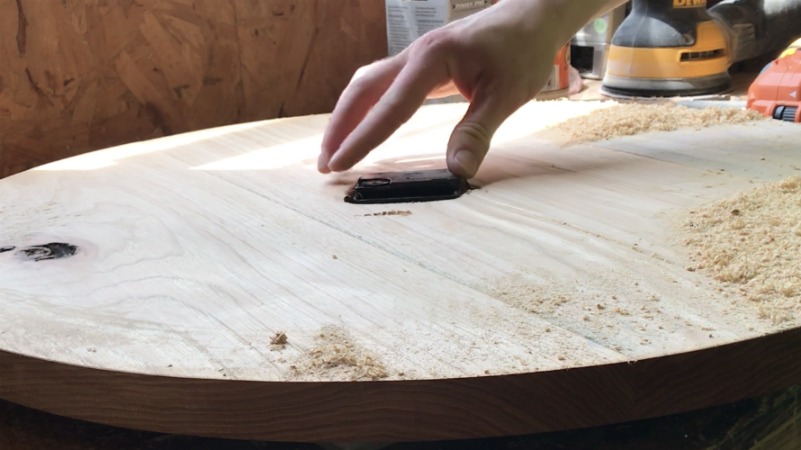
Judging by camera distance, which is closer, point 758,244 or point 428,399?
point 428,399

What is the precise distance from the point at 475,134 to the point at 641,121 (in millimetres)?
336

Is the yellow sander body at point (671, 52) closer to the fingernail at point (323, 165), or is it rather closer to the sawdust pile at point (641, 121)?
the sawdust pile at point (641, 121)

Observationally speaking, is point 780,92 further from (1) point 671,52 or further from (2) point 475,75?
(2) point 475,75

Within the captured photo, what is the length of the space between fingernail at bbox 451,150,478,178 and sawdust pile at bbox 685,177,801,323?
0.26 meters

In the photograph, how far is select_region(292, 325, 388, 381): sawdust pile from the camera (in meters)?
0.50

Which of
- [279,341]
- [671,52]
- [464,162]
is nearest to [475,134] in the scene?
[464,162]

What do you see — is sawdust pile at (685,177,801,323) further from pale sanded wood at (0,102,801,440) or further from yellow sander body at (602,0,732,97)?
yellow sander body at (602,0,732,97)

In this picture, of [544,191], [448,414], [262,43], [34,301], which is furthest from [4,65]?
[448,414]

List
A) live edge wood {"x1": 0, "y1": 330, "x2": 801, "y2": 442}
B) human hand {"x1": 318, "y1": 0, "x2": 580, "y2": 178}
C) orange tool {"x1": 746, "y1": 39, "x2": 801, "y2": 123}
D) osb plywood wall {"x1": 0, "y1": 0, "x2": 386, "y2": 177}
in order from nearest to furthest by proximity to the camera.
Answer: live edge wood {"x1": 0, "y1": 330, "x2": 801, "y2": 442}
human hand {"x1": 318, "y1": 0, "x2": 580, "y2": 178}
orange tool {"x1": 746, "y1": 39, "x2": 801, "y2": 123}
osb plywood wall {"x1": 0, "y1": 0, "x2": 386, "y2": 177}

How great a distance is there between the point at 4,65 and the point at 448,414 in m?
1.11

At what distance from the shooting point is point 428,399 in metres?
0.50

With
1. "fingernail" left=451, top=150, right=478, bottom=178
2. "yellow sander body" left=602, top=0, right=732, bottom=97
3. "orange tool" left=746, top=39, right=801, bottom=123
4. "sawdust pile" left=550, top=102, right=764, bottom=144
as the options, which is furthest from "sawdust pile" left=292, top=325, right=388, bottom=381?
"yellow sander body" left=602, top=0, right=732, bottom=97

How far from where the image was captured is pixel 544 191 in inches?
34.8

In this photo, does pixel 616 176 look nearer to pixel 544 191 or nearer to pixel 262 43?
pixel 544 191
